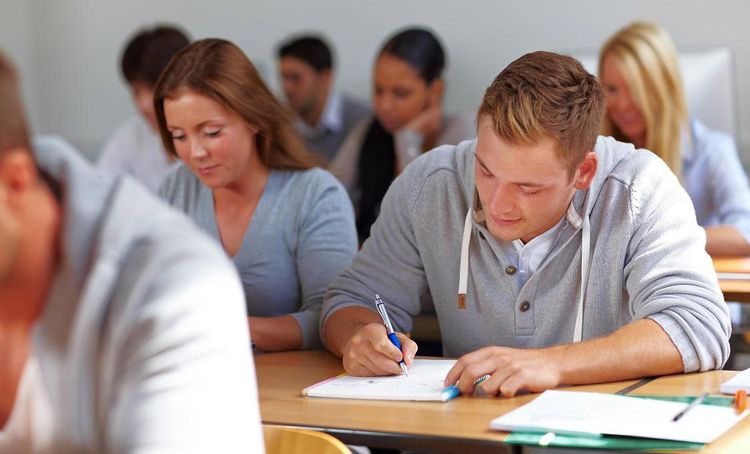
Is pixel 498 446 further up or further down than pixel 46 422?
further down

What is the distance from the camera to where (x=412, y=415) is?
1.61 metres

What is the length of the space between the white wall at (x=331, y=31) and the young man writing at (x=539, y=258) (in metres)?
1.95

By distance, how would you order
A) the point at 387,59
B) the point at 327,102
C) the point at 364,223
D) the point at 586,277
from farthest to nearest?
the point at 327,102 → the point at 387,59 → the point at 364,223 → the point at 586,277

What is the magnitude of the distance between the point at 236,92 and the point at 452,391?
0.98 metres

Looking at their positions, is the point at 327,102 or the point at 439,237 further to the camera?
the point at 327,102

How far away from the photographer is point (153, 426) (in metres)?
0.97

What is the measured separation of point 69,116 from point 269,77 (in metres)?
1.15

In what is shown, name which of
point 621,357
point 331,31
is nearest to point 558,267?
point 621,357

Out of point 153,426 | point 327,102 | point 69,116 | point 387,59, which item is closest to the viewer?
point 153,426

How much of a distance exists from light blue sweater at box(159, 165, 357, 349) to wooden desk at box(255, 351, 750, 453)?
0.56m

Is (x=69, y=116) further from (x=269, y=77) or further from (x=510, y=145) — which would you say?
(x=510, y=145)

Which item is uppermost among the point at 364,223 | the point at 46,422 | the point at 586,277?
the point at 46,422

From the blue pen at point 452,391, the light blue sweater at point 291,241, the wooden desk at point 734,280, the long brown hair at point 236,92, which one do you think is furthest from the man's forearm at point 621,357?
the long brown hair at point 236,92

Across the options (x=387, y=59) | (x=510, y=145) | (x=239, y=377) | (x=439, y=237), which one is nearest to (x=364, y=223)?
(x=387, y=59)
